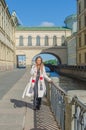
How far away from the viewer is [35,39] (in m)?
96.1

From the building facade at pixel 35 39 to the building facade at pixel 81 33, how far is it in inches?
1029

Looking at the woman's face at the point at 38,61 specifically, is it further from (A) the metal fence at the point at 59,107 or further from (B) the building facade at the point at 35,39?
(B) the building facade at the point at 35,39

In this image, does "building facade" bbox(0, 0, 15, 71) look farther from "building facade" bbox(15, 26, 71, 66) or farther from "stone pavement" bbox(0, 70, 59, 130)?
"stone pavement" bbox(0, 70, 59, 130)

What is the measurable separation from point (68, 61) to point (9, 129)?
86307mm

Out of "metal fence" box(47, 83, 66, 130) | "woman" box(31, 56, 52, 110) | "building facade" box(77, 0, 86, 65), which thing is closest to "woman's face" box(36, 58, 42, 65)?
"woman" box(31, 56, 52, 110)

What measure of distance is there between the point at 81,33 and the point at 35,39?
103ft

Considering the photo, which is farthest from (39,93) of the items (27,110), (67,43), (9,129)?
(67,43)

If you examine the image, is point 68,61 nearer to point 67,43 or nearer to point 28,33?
point 67,43

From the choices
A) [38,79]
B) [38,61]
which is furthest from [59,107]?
[38,61]

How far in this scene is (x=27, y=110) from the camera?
392 inches

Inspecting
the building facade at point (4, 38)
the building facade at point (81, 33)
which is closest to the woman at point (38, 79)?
the building facade at point (4, 38)

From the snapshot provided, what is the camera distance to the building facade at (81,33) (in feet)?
210

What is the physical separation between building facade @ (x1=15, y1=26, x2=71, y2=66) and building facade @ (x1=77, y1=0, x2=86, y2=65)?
26.1 m

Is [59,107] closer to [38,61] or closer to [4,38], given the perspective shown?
[38,61]
